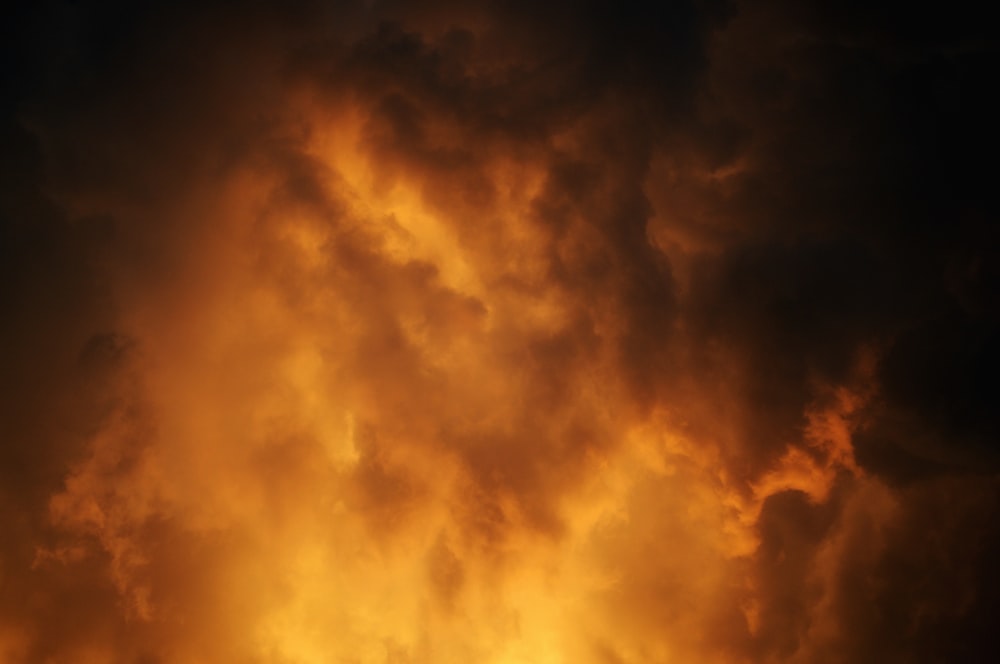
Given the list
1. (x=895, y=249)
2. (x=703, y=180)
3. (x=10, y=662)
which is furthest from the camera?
(x=703, y=180)

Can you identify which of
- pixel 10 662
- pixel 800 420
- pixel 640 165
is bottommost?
pixel 10 662

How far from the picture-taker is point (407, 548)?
18.3 meters

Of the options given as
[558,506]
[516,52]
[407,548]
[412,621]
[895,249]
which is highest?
[516,52]

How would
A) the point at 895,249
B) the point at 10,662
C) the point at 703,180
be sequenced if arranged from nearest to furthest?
the point at 10,662, the point at 895,249, the point at 703,180

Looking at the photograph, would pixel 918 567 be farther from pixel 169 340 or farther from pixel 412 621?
pixel 169 340

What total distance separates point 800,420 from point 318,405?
14.2m

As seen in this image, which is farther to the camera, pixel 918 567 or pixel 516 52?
pixel 516 52

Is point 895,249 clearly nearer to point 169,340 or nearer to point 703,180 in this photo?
point 703,180

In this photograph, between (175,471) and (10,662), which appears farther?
(175,471)

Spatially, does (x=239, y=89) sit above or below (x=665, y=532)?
above

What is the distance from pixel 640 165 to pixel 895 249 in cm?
786

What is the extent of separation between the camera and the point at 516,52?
20500mm

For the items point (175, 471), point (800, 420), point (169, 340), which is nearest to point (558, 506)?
point (800, 420)

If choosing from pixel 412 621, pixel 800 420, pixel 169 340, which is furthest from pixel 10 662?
pixel 800 420
